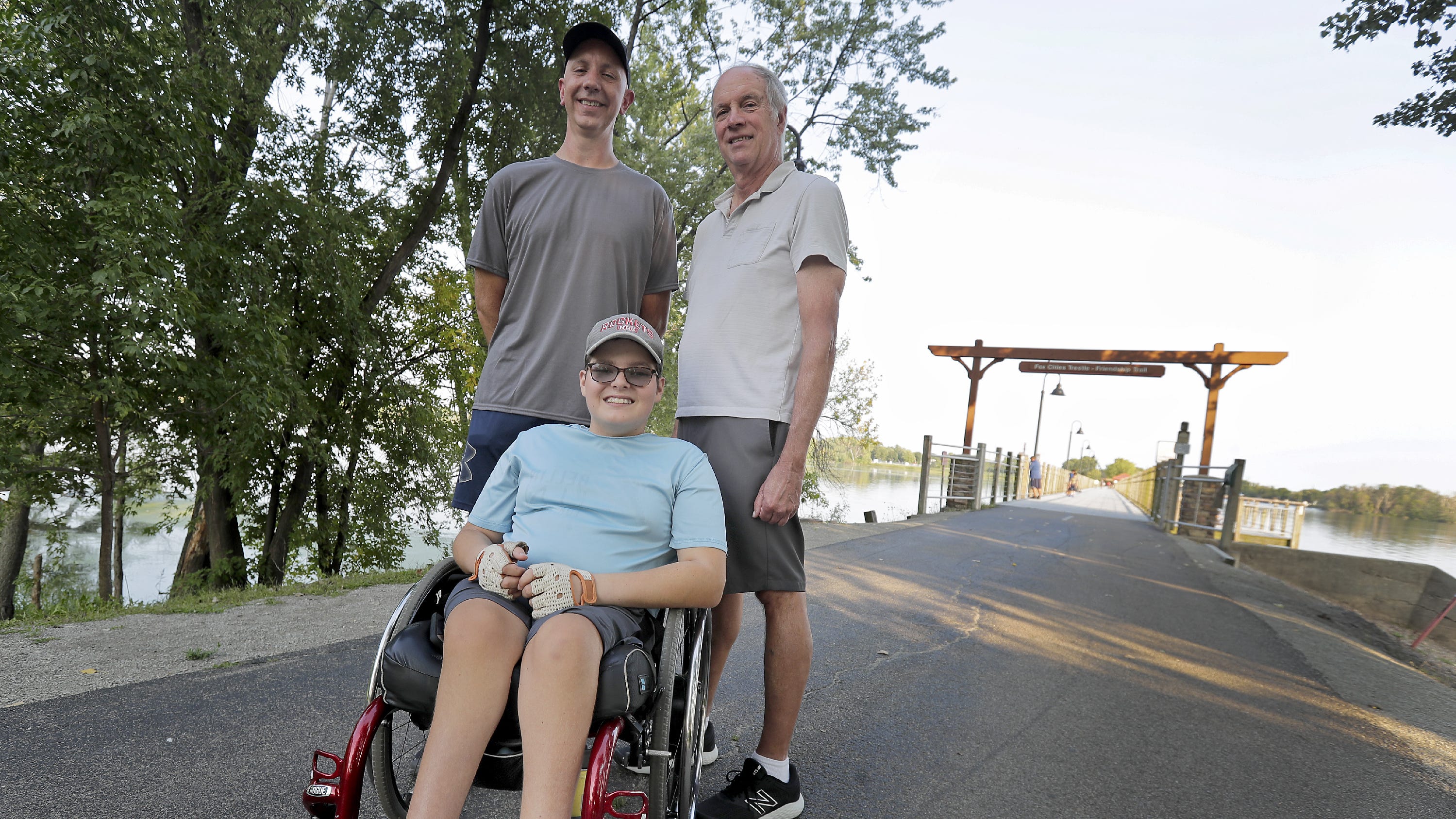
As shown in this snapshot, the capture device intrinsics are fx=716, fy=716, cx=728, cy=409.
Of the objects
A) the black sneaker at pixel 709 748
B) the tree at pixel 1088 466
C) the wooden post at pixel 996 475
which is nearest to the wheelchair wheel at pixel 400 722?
the black sneaker at pixel 709 748

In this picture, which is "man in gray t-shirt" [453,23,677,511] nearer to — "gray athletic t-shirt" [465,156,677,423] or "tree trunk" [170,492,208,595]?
"gray athletic t-shirt" [465,156,677,423]

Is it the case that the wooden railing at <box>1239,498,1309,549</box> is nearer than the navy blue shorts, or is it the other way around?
the navy blue shorts

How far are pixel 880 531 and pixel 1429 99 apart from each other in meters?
6.51

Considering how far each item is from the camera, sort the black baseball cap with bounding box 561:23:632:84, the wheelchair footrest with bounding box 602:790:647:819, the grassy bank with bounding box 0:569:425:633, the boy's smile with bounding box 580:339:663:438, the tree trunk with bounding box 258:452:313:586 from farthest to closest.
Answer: the tree trunk with bounding box 258:452:313:586 → the grassy bank with bounding box 0:569:425:633 → the black baseball cap with bounding box 561:23:632:84 → the boy's smile with bounding box 580:339:663:438 → the wheelchair footrest with bounding box 602:790:647:819

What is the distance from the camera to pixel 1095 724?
2840 millimetres

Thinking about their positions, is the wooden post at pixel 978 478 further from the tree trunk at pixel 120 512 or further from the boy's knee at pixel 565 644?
the boy's knee at pixel 565 644

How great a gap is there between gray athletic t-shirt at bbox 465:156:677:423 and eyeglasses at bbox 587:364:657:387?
26 centimetres

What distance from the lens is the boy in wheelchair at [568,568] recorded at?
1260 mm

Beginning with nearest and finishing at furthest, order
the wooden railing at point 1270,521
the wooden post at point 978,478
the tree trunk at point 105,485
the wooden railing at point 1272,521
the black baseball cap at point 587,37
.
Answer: the black baseball cap at point 587,37 < the tree trunk at point 105,485 < the wooden railing at point 1270,521 < the wooden railing at point 1272,521 < the wooden post at point 978,478

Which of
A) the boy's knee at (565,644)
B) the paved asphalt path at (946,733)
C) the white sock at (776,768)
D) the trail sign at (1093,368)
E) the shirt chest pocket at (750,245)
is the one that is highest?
the trail sign at (1093,368)

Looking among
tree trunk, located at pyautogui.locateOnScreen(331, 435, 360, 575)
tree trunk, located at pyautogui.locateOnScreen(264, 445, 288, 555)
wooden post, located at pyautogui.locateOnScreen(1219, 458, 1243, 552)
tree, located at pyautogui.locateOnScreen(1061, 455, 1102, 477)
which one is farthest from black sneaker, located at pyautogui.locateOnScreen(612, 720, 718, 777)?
tree, located at pyautogui.locateOnScreen(1061, 455, 1102, 477)

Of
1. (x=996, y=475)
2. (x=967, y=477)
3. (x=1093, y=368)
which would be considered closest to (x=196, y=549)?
(x=967, y=477)

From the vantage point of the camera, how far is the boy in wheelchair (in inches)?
49.6

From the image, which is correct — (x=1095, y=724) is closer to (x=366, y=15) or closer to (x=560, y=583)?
(x=560, y=583)
